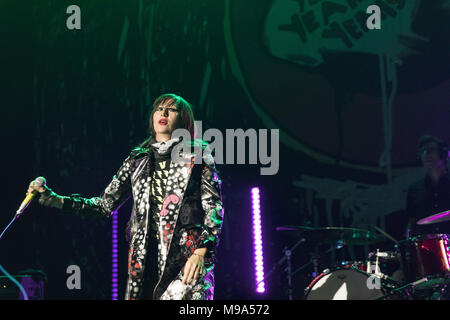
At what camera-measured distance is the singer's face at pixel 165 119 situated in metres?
2.96

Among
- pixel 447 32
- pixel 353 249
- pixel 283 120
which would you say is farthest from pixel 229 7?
pixel 353 249

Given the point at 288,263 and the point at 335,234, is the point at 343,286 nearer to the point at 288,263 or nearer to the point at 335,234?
the point at 335,234

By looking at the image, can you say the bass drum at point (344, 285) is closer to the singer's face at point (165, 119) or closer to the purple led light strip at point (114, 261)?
the purple led light strip at point (114, 261)

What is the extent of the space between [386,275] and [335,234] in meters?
0.49

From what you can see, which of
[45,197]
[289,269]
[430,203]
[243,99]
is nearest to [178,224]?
[45,197]

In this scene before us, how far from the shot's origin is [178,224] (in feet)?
8.53

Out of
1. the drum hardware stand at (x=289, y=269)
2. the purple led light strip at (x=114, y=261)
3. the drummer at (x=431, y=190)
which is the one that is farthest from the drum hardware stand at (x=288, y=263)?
the purple led light strip at (x=114, y=261)

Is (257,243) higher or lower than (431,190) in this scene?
lower

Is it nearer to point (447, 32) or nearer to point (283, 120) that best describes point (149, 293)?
point (283, 120)

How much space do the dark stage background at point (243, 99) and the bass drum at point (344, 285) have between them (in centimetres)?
71

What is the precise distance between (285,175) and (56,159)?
2137 millimetres

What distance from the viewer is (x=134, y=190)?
2771 millimetres

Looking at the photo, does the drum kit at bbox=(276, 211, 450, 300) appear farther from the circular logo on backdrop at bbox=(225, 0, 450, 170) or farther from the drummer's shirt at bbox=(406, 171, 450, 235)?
the circular logo on backdrop at bbox=(225, 0, 450, 170)

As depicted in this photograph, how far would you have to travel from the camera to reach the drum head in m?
3.80
